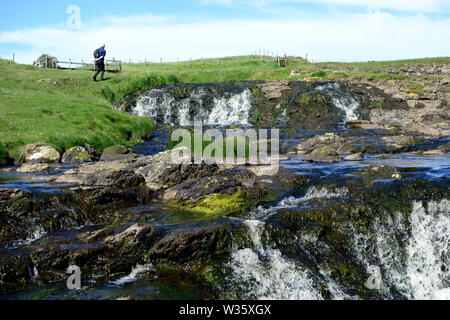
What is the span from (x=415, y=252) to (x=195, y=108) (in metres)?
31.7

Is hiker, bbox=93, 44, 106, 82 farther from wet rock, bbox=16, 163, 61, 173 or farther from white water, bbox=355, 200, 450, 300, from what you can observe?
white water, bbox=355, 200, 450, 300

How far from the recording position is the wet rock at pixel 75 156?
22047 mm

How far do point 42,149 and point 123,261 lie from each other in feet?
46.6

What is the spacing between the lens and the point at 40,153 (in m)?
21.8

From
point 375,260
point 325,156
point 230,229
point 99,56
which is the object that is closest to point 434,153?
point 325,156

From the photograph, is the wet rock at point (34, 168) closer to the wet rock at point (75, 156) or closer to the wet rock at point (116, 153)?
the wet rock at point (75, 156)

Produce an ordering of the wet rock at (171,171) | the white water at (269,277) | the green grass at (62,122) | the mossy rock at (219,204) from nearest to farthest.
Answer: the white water at (269,277)
the mossy rock at (219,204)
the wet rock at (171,171)
the green grass at (62,122)

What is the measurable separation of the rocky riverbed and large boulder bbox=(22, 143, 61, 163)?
1.35m

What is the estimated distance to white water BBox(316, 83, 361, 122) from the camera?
39.1m

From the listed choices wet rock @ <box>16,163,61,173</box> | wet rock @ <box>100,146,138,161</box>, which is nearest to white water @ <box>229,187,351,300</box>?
wet rock @ <box>16,163,61,173</box>

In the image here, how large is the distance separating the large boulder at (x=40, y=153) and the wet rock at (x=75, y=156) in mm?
395

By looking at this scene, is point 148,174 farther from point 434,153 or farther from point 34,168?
point 434,153

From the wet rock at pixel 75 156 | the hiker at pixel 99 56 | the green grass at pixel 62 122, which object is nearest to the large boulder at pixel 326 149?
the wet rock at pixel 75 156
